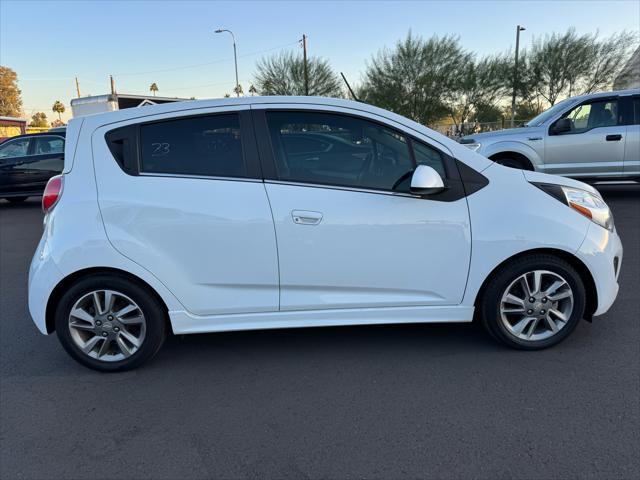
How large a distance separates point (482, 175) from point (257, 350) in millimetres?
2009

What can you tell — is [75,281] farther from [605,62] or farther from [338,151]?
[605,62]

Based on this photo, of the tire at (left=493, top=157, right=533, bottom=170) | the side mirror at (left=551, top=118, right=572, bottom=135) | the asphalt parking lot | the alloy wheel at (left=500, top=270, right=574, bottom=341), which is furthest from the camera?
the tire at (left=493, top=157, right=533, bottom=170)

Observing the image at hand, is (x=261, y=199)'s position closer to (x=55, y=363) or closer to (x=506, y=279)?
(x=506, y=279)

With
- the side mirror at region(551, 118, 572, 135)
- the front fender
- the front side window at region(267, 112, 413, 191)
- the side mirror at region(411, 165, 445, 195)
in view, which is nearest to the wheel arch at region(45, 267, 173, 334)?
the front side window at region(267, 112, 413, 191)

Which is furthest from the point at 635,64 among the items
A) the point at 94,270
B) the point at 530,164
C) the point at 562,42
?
the point at 94,270

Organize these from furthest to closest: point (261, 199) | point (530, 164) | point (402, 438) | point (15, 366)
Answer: point (530, 164) → point (15, 366) → point (261, 199) → point (402, 438)

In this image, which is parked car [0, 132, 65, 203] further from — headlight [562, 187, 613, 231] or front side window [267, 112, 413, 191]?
headlight [562, 187, 613, 231]

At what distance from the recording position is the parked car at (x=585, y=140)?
798 centimetres

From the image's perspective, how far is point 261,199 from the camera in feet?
9.53

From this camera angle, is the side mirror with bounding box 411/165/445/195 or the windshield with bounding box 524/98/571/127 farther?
the windshield with bounding box 524/98/571/127

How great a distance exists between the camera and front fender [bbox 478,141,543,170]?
8195 mm

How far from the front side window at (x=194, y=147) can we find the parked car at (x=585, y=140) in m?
5.96

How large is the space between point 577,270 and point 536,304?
0.38 meters

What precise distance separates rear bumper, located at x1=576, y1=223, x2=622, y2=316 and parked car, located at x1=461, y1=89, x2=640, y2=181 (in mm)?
5124
